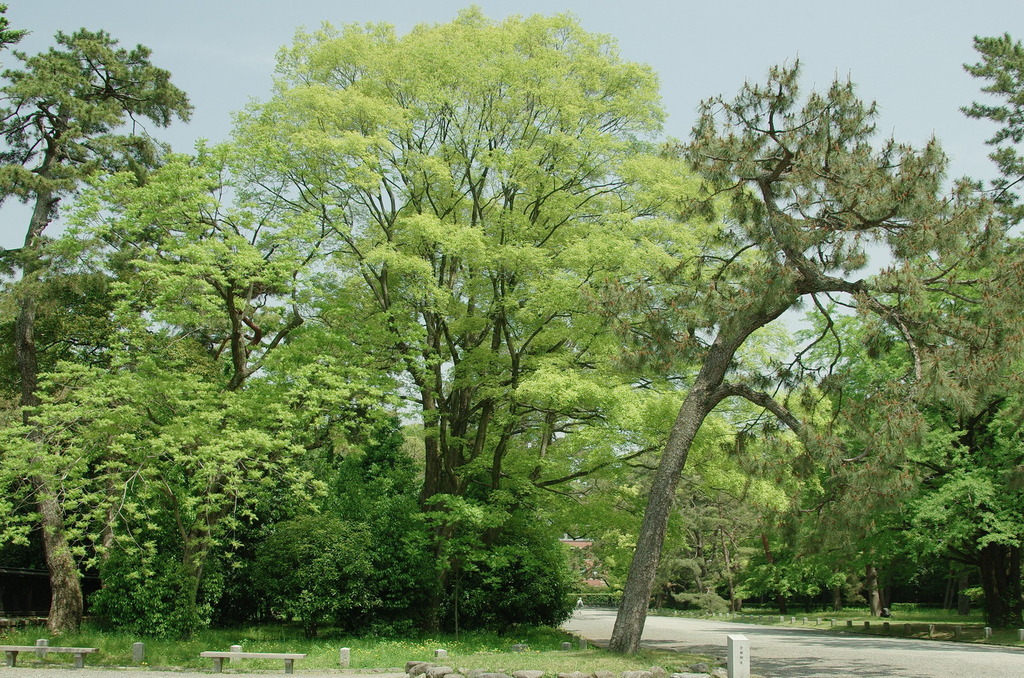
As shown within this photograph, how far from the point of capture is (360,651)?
14820 millimetres

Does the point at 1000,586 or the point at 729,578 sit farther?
the point at 729,578

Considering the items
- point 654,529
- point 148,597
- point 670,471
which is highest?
point 670,471

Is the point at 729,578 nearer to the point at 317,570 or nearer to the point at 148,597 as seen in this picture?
the point at 317,570

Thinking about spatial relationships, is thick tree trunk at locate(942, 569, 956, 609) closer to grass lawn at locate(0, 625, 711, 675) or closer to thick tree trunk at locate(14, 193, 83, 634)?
grass lawn at locate(0, 625, 711, 675)

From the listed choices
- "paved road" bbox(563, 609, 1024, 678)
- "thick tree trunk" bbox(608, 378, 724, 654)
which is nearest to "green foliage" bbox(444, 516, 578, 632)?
"paved road" bbox(563, 609, 1024, 678)

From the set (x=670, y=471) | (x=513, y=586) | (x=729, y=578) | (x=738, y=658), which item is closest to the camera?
(x=738, y=658)

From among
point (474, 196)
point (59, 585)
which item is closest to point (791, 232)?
point (474, 196)

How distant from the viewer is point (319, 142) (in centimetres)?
1652

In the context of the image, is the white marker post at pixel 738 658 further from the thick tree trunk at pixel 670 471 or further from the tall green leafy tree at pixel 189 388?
the tall green leafy tree at pixel 189 388

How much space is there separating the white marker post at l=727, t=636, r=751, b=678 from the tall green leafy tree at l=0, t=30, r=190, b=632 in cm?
1536

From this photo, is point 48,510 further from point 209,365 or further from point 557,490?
point 557,490

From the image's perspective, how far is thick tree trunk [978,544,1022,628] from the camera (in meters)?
22.9

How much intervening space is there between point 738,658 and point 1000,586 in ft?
59.0

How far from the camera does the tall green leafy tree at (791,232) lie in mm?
10680
